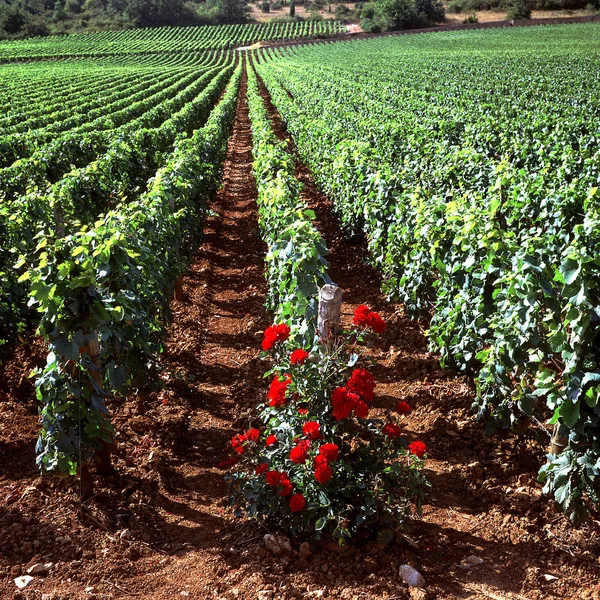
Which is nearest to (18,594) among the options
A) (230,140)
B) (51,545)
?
(51,545)

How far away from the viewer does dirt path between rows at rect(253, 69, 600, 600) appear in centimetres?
323

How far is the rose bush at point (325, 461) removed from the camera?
10.8 ft

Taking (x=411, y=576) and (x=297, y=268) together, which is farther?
(x=297, y=268)

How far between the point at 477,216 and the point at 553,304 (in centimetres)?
164

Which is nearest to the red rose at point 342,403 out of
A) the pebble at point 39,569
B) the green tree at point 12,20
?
the pebble at point 39,569

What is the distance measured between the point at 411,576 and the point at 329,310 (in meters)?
1.80

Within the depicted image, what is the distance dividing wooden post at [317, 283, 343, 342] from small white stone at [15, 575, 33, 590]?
240 centimetres

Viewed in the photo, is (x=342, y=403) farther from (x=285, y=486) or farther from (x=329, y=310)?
(x=329, y=310)

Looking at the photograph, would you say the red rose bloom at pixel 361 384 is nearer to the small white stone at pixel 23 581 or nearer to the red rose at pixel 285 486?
the red rose at pixel 285 486

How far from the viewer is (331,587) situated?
316 cm

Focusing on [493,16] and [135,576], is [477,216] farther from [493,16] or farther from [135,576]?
[493,16]

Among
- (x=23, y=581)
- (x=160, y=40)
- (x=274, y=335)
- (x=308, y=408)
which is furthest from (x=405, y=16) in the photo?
(x=23, y=581)

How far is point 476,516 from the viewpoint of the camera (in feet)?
12.5

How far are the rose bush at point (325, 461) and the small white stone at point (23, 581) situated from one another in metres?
1.29
